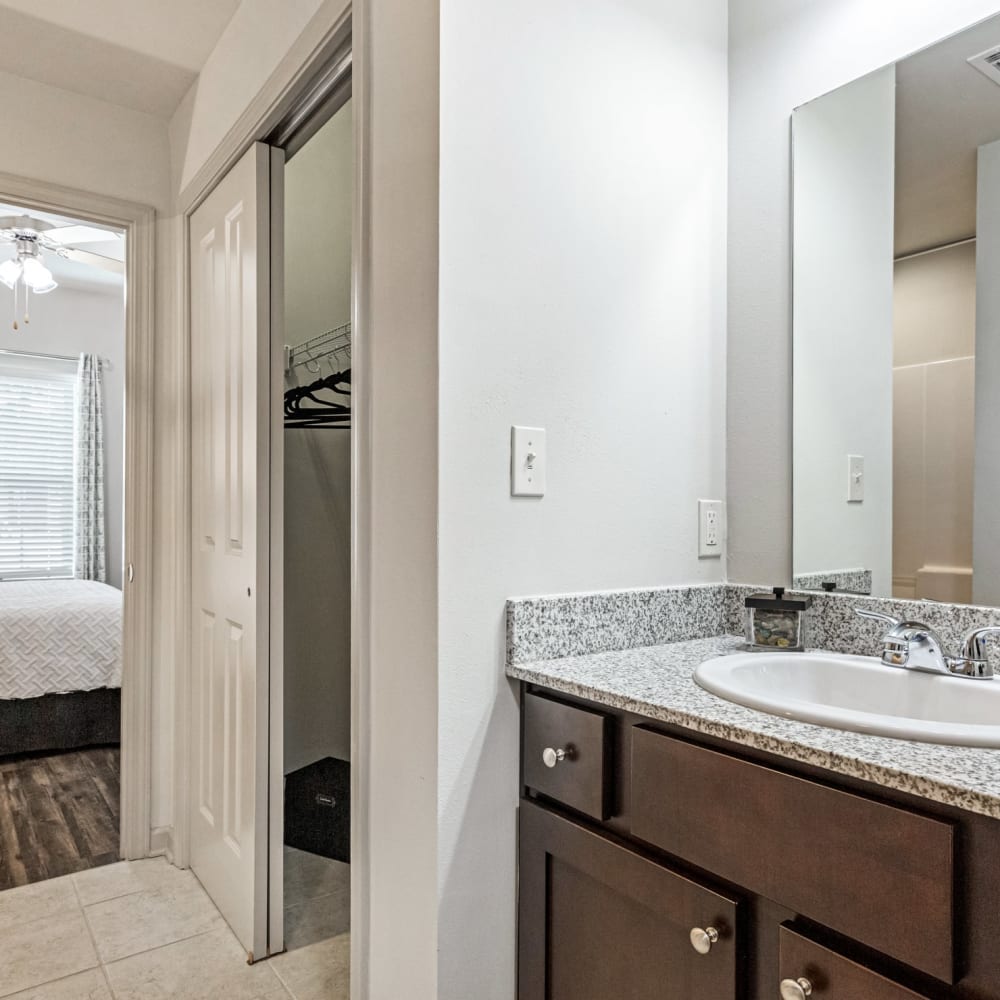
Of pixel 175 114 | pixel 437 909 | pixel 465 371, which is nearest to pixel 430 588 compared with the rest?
pixel 465 371

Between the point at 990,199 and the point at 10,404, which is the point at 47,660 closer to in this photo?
the point at 10,404

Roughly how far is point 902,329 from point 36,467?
598 cm

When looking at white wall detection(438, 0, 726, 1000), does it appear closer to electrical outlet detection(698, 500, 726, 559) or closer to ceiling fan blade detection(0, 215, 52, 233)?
electrical outlet detection(698, 500, 726, 559)

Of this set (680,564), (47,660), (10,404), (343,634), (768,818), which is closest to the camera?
(768,818)

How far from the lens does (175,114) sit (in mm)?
2494

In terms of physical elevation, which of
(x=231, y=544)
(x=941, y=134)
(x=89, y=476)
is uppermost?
(x=941, y=134)

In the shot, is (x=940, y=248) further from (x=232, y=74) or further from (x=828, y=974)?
(x=232, y=74)

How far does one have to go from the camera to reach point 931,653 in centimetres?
115

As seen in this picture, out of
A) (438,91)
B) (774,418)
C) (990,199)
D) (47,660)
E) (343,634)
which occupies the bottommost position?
(47,660)

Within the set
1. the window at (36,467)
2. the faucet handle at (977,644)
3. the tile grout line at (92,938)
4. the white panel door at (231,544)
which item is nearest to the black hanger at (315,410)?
the white panel door at (231,544)

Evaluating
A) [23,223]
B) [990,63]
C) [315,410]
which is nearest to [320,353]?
[315,410]

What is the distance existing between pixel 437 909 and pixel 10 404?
5.72m

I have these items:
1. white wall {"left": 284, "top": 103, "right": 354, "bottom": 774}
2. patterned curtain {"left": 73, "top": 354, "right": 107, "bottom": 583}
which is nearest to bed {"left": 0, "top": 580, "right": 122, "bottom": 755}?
white wall {"left": 284, "top": 103, "right": 354, "bottom": 774}

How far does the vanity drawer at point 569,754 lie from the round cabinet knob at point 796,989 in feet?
1.06
